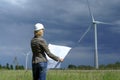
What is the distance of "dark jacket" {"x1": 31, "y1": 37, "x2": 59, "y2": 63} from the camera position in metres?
8.80

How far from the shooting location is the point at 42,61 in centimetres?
880

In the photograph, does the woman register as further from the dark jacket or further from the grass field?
the grass field

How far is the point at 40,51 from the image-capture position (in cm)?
885

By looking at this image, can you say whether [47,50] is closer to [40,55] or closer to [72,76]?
[40,55]

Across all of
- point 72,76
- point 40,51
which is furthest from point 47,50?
point 72,76

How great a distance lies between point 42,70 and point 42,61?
0.19 m

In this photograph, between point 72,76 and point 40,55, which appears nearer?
point 40,55

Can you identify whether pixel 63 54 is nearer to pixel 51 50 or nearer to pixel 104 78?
pixel 51 50

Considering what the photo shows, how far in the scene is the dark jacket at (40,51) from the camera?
28.9 feet

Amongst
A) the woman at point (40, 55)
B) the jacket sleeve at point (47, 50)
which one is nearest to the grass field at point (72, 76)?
the woman at point (40, 55)

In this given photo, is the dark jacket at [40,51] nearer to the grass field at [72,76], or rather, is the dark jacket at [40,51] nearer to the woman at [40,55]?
the woman at [40,55]

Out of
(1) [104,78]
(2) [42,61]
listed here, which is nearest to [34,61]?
(2) [42,61]

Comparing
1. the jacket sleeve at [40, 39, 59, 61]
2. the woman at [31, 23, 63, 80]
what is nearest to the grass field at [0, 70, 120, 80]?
the woman at [31, 23, 63, 80]

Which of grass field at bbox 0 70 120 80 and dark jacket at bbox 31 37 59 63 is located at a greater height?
dark jacket at bbox 31 37 59 63
